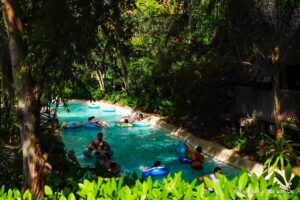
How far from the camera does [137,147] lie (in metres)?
19.2

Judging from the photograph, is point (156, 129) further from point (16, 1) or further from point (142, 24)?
point (16, 1)

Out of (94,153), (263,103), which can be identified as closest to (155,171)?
(94,153)

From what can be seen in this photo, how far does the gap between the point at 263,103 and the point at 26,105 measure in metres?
12.1

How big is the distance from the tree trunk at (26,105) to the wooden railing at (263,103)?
35.2 feet

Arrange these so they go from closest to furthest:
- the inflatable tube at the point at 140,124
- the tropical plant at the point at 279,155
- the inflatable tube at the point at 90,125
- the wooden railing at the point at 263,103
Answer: the tropical plant at the point at 279,155, the wooden railing at the point at 263,103, the inflatable tube at the point at 140,124, the inflatable tube at the point at 90,125

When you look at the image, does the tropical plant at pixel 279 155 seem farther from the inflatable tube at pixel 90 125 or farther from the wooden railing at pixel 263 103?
the inflatable tube at pixel 90 125

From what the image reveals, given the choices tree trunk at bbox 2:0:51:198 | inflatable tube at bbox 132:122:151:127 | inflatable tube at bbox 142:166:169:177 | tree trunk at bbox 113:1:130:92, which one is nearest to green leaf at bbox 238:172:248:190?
tree trunk at bbox 113:1:130:92

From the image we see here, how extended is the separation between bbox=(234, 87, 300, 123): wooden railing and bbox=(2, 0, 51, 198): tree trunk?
10.7m

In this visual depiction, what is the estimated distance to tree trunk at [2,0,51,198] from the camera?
211 inches

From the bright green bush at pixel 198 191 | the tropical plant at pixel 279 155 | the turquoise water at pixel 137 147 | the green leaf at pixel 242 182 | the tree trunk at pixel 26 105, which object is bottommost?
the turquoise water at pixel 137 147

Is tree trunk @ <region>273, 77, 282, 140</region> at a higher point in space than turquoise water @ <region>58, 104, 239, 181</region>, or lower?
higher

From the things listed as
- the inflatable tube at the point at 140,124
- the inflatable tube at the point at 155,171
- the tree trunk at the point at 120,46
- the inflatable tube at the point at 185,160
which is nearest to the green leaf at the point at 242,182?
the tree trunk at the point at 120,46

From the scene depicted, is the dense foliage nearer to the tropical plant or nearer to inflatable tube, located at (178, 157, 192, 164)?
the tropical plant

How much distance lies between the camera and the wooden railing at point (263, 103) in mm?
14180
